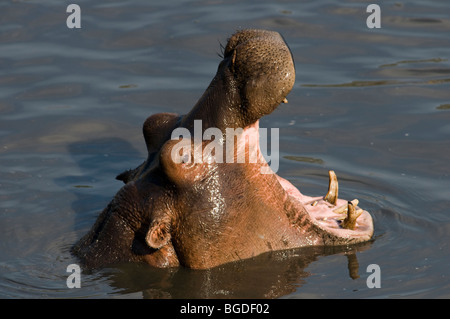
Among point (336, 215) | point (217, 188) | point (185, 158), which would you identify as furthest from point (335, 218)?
point (185, 158)

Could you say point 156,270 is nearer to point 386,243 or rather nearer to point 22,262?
point 22,262

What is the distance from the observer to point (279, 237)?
8328mm

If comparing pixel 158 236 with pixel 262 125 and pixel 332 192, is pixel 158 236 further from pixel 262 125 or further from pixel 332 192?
pixel 262 125

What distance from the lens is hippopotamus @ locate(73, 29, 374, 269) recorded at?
25.0ft

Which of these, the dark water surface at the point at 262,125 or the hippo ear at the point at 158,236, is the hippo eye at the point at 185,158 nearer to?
the hippo ear at the point at 158,236

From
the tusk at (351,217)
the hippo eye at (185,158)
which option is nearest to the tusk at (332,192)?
the tusk at (351,217)

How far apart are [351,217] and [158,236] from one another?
198 centimetres

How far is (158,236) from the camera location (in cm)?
792

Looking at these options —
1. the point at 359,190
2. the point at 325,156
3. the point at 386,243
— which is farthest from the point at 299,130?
the point at 386,243

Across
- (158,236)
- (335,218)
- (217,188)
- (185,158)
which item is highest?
(185,158)

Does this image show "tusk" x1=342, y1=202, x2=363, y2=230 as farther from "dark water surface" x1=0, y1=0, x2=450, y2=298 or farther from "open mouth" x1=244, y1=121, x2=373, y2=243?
"dark water surface" x1=0, y1=0, x2=450, y2=298

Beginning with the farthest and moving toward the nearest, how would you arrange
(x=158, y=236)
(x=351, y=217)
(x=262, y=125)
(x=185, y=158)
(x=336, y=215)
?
(x=262, y=125) < (x=336, y=215) < (x=351, y=217) < (x=158, y=236) < (x=185, y=158)

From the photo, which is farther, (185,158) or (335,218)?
(335,218)
